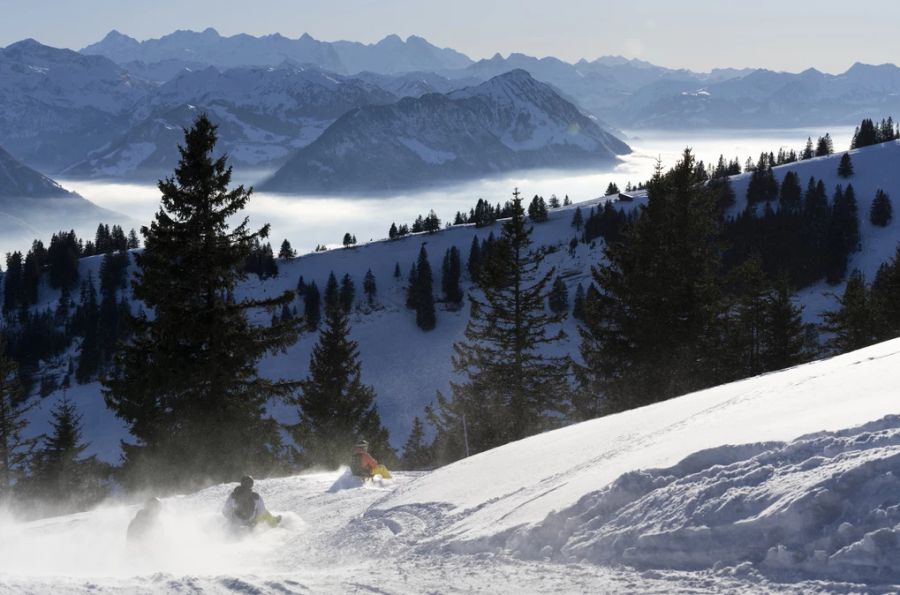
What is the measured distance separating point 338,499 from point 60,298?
430ft

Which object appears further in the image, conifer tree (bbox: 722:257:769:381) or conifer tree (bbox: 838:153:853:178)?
conifer tree (bbox: 838:153:853:178)

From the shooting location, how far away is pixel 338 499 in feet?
43.1

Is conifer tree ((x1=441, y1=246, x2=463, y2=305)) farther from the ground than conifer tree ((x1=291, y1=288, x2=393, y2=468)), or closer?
farther from the ground

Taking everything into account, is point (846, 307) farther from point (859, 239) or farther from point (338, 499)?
point (859, 239)

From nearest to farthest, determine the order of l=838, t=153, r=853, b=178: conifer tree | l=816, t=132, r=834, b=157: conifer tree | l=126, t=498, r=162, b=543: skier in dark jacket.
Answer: l=126, t=498, r=162, b=543: skier in dark jacket
l=838, t=153, r=853, b=178: conifer tree
l=816, t=132, r=834, b=157: conifer tree

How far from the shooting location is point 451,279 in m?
107

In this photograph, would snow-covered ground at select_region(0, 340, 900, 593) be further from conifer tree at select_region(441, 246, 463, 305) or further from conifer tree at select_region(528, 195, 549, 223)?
conifer tree at select_region(528, 195, 549, 223)

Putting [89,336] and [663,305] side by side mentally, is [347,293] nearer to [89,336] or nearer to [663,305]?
[89,336]

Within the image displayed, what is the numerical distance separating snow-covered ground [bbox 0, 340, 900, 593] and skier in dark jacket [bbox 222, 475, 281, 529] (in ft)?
0.97

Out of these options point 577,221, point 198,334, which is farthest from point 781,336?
point 577,221

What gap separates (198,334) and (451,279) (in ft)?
289

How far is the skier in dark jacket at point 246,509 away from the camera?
37.8 ft

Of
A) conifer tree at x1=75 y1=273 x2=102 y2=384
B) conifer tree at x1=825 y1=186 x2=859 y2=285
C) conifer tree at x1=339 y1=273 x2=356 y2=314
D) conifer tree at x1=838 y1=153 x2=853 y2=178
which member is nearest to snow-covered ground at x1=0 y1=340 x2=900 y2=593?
conifer tree at x1=339 y1=273 x2=356 y2=314

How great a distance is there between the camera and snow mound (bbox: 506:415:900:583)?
5.39 m
